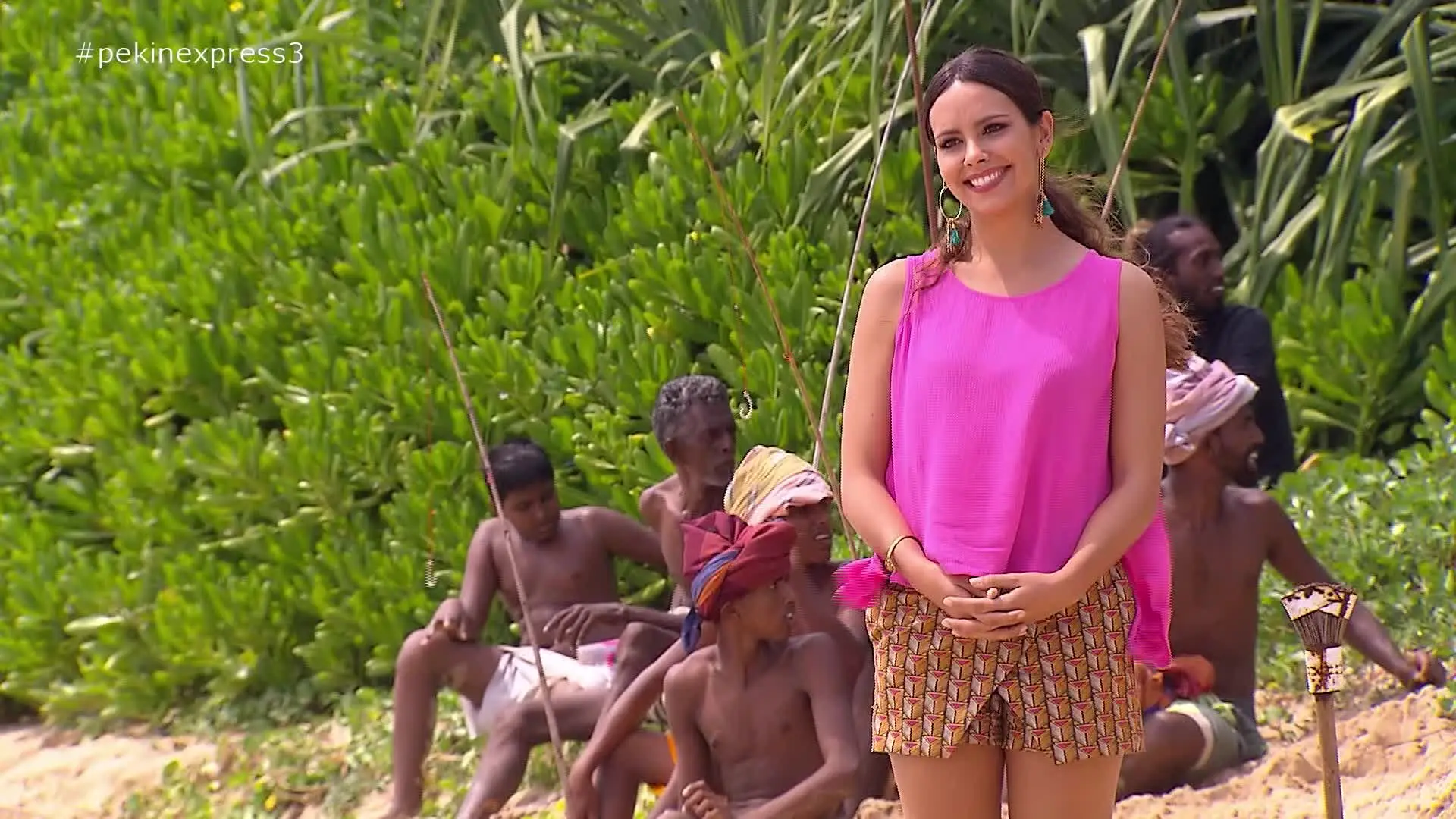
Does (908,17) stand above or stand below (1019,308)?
above

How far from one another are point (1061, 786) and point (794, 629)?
1673mm

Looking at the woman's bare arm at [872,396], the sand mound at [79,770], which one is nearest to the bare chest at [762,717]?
the woman's bare arm at [872,396]

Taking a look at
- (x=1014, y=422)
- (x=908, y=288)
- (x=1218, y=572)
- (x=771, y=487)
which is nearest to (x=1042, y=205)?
(x=908, y=288)

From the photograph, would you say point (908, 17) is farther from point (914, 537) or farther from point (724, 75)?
point (724, 75)

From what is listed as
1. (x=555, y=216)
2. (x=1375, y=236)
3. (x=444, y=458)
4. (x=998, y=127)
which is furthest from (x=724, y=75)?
(x=998, y=127)

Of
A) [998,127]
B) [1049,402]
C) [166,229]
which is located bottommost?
[166,229]

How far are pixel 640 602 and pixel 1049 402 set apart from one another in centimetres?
347

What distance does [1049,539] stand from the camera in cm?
255

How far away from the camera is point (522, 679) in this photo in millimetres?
4973

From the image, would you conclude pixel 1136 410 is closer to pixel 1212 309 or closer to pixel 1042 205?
pixel 1042 205

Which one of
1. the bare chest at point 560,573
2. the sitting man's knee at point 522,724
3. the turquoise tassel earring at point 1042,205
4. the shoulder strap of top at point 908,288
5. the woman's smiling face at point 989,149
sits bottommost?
the sitting man's knee at point 522,724

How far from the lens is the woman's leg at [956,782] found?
2.60 meters
